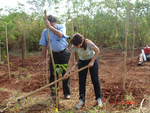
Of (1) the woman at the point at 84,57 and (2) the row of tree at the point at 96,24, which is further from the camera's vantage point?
(2) the row of tree at the point at 96,24

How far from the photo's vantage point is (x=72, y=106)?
111 inches

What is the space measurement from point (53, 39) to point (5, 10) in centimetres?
1800

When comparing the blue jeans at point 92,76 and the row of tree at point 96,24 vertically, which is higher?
the row of tree at point 96,24

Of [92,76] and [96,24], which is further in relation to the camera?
[96,24]

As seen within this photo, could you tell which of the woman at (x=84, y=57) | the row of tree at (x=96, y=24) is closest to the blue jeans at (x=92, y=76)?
the woman at (x=84, y=57)

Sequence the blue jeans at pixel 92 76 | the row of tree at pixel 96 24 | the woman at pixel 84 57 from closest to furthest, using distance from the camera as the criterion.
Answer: the woman at pixel 84 57, the blue jeans at pixel 92 76, the row of tree at pixel 96 24

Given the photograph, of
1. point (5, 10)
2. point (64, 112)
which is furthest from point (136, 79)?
point (5, 10)

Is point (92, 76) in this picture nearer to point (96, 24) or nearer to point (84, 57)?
point (84, 57)

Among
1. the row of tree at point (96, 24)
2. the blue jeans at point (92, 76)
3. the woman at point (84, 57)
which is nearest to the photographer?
the woman at point (84, 57)

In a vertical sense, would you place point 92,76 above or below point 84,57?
below

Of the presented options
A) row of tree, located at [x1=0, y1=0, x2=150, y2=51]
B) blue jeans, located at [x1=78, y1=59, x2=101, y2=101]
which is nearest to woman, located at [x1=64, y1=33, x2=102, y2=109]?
blue jeans, located at [x1=78, y1=59, x2=101, y2=101]

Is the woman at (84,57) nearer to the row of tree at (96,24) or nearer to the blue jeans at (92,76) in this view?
the blue jeans at (92,76)

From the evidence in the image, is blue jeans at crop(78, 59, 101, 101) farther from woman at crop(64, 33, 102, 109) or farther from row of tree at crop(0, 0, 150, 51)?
row of tree at crop(0, 0, 150, 51)

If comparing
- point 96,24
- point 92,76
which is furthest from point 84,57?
point 96,24
